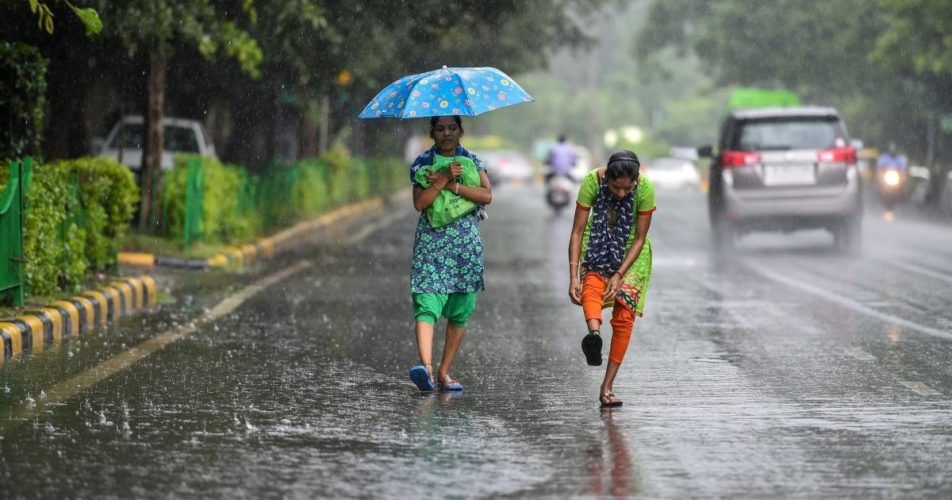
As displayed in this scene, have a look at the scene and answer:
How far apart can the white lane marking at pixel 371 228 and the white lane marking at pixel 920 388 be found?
15439 millimetres

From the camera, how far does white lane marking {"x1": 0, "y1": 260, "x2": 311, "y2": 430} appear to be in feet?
27.7

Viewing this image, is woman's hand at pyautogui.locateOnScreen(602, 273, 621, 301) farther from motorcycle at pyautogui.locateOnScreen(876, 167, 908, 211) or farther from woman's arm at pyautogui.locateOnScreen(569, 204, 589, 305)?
motorcycle at pyautogui.locateOnScreen(876, 167, 908, 211)

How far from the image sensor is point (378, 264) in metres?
19.5

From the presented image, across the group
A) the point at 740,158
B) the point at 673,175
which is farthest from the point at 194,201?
the point at 673,175

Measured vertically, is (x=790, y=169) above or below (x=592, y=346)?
above

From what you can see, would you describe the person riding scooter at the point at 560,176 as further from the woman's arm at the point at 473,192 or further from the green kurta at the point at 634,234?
the green kurta at the point at 634,234

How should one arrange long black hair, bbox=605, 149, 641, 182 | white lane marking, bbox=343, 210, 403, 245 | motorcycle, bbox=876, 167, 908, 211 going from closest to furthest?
1. long black hair, bbox=605, 149, 641, 182
2. white lane marking, bbox=343, 210, 403, 245
3. motorcycle, bbox=876, 167, 908, 211

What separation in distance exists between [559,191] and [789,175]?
12764 mm

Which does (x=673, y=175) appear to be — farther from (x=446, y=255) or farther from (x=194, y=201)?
(x=446, y=255)

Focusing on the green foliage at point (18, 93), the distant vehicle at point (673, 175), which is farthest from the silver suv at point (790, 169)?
the distant vehicle at point (673, 175)

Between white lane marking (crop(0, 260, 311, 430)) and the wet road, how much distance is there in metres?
0.02

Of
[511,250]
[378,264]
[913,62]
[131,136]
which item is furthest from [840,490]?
[913,62]

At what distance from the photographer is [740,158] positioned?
68.5 ft

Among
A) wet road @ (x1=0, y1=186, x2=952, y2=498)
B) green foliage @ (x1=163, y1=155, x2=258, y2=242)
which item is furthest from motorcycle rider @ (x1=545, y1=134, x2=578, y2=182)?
wet road @ (x1=0, y1=186, x2=952, y2=498)
